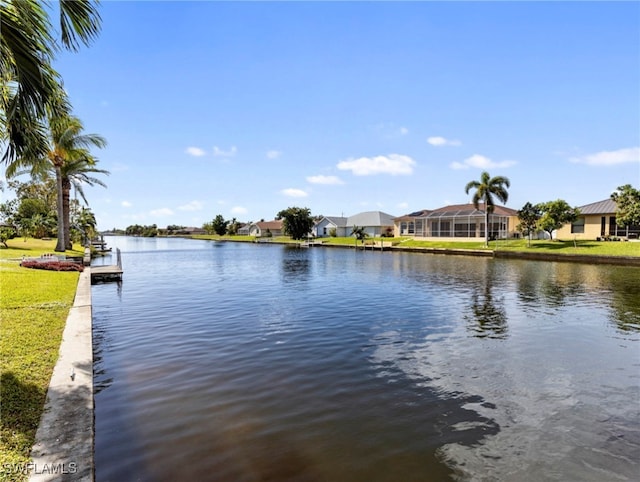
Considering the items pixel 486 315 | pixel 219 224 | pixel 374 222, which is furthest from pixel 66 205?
pixel 219 224

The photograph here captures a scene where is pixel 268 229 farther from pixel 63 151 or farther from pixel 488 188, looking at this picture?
pixel 63 151

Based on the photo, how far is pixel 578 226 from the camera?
176ft

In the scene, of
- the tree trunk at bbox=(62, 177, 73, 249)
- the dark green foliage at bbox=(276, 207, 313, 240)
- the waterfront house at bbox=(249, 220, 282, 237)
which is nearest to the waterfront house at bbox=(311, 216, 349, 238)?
the dark green foliage at bbox=(276, 207, 313, 240)

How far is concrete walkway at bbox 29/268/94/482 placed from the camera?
170 inches

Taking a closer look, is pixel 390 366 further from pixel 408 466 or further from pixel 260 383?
pixel 408 466

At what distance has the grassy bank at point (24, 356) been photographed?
467 cm

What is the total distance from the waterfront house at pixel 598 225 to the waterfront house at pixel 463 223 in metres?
10.1

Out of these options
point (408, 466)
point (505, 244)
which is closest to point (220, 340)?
point (408, 466)

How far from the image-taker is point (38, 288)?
15.6 m

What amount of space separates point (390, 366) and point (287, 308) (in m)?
7.91

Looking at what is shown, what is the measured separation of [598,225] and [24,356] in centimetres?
6046

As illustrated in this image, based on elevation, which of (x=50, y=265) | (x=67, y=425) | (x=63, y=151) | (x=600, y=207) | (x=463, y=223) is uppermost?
Result: (x=63, y=151)

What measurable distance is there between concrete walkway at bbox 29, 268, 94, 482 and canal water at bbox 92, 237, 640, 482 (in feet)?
2.39

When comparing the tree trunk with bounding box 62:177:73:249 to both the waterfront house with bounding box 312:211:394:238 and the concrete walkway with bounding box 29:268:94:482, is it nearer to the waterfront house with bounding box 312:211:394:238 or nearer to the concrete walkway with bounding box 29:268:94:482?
the concrete walkway with bounding box 29:268:94:482
